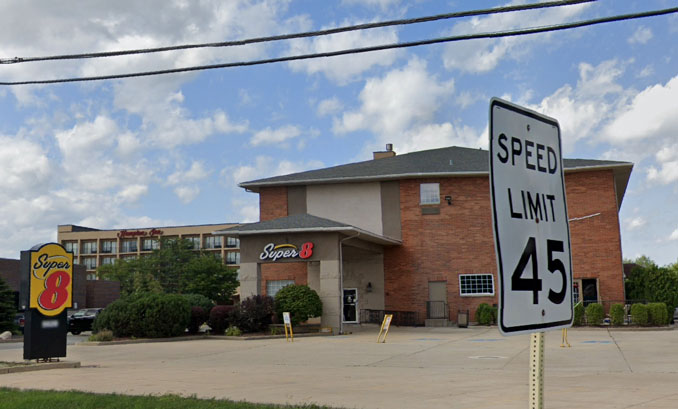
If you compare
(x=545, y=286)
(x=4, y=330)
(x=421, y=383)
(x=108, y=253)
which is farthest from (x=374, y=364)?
(x=108, y=253)

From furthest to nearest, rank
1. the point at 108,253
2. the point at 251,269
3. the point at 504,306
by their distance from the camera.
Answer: the point at 108,253, the point at 251,269, the point at 504,306

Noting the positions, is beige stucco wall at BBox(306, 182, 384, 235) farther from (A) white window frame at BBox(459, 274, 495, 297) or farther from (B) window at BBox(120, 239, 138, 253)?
(B) window at BBox(120, 239, 138, 253)

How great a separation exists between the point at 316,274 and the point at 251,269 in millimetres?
6225

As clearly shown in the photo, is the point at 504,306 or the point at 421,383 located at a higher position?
the point at 504,306

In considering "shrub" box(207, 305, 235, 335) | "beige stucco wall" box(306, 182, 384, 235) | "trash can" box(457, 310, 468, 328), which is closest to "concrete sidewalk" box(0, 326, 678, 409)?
"shrub" box(207, 305, 235, 335)

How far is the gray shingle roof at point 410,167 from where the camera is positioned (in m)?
36.7

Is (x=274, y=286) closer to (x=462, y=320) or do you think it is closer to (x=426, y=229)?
(x=426, y=229)

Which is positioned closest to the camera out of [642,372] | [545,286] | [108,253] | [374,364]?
[545,286]

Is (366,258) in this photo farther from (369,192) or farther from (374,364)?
(374,364)

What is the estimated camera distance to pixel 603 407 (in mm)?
9633

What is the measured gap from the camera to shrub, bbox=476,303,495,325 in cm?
3375

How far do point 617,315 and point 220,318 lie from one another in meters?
17.7

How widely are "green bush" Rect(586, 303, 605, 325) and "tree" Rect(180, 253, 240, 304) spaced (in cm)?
5707

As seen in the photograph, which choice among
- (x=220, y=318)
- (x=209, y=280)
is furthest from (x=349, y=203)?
(x=209, y=280)
